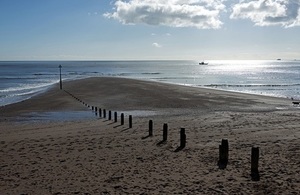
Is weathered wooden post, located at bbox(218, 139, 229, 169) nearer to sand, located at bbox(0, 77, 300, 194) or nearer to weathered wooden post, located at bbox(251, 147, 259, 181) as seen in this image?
sand, located at bbox(0, 77, 300, 194)

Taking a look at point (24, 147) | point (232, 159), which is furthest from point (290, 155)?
point (24, 147)

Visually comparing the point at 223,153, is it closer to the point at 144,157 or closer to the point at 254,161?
the point at 254,161

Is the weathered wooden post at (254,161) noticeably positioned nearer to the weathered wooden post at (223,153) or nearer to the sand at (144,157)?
the sand at (144,157)

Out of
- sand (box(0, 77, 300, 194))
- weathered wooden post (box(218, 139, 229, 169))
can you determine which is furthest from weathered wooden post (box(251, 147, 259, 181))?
weathered wooden post (box(218, 139, 229, 169))

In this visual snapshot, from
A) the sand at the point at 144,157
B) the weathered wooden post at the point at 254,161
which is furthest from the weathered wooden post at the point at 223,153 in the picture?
the weathered wooden post at the point at 254,161

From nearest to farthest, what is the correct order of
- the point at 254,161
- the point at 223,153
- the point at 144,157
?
the point at 254,161, the point at 223,153, the point at 144,157

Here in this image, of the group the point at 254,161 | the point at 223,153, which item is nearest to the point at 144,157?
the point at 223,153

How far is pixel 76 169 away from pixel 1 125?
13.7 m

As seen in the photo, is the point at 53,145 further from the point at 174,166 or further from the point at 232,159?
the point at 232,159

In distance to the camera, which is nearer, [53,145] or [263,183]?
[263,183]

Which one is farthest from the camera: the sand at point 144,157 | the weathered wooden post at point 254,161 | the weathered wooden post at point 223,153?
the weathered wooden post at point 223,153

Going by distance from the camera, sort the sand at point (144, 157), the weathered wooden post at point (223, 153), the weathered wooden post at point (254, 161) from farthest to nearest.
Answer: the weathered wooden post at point (223, 153), the weathered wooden post at point (254, 161), the sand at point (144, 157)

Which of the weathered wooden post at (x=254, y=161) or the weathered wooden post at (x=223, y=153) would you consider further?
the weathered wooden post at (x=223, y=153)

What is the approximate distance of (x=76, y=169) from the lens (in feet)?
41.1
